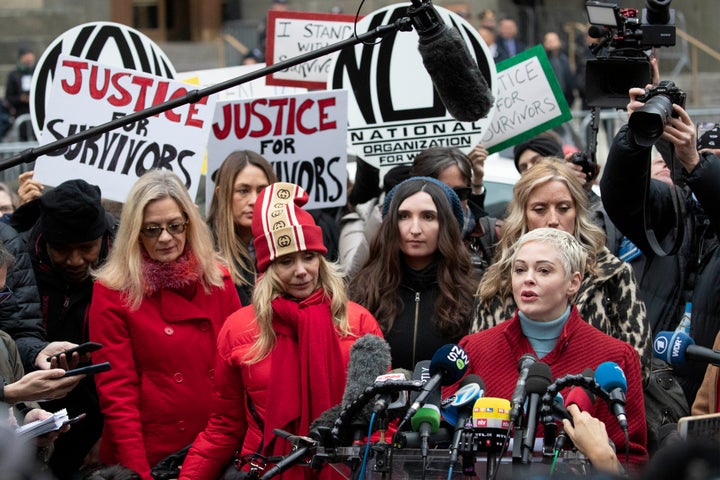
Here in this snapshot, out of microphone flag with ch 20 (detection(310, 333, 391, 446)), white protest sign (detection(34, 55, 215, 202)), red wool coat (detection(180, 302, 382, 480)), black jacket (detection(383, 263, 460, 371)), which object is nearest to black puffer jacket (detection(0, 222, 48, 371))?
red wool coat (detection(180, 302, 382, 480))

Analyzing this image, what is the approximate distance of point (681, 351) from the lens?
405 centimetres

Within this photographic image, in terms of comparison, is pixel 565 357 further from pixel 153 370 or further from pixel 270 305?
pixel 153 370

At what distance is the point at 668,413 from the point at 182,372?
6.69ft

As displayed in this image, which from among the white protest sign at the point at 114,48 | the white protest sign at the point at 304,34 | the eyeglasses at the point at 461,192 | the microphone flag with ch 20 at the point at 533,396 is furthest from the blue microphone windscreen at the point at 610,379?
the white protest sign at the point at 304,34

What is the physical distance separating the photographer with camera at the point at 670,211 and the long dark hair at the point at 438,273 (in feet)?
2.40

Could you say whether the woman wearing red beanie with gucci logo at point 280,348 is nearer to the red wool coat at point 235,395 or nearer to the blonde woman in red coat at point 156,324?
the red wool coat at point 235,395

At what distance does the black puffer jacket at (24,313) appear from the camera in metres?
Answer: 5.59

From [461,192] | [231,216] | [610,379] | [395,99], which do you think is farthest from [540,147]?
[610,379]

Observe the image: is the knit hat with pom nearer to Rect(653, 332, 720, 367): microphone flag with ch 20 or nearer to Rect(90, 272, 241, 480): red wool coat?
Rect(90, 272, 241, 480): red wool coat

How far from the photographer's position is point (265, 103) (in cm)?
751

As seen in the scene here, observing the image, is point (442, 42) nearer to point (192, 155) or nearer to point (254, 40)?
point (192, 155)

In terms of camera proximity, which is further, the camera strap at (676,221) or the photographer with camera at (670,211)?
the camera strap at (676,221)

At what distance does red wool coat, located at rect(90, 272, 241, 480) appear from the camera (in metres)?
5.55

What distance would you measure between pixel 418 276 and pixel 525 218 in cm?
57
